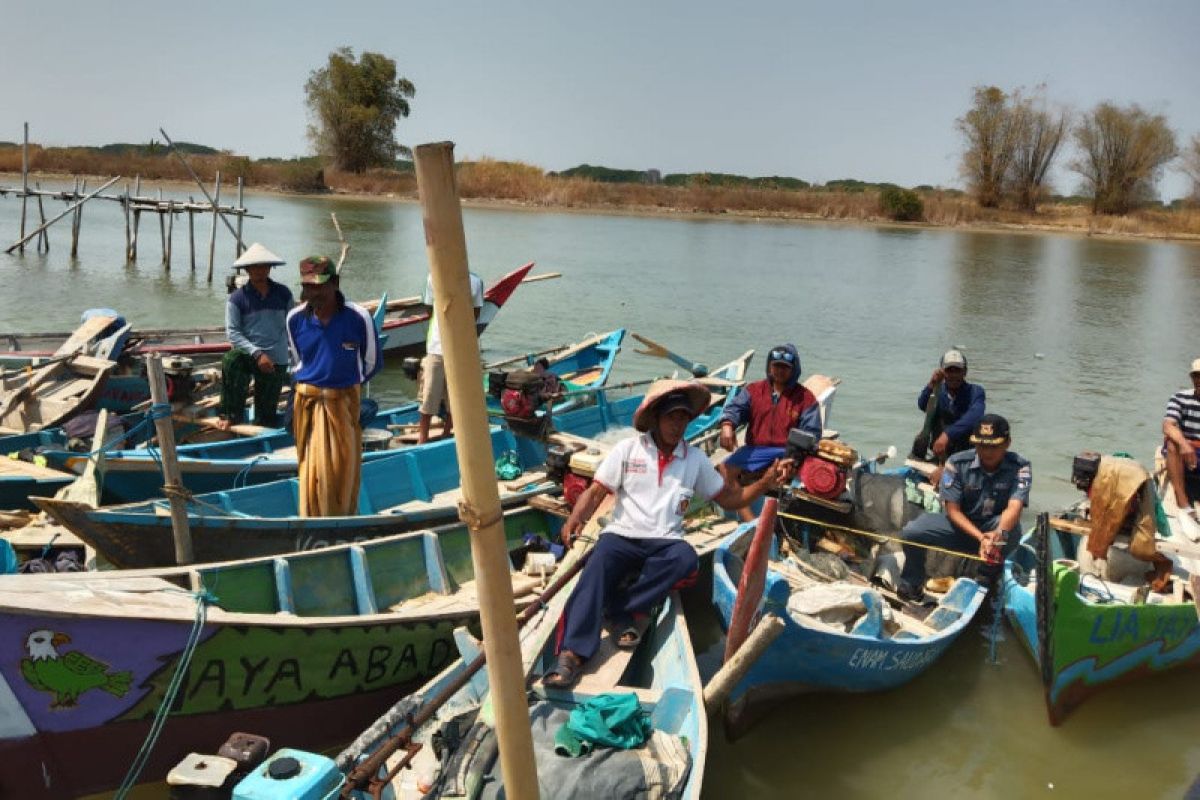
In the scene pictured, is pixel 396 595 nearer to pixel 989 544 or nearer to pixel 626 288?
pixel 989 544

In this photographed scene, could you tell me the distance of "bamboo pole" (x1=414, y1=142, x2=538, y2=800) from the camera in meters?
2.34

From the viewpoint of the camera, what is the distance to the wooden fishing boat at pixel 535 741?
3947 mm

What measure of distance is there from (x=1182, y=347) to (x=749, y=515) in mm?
19367

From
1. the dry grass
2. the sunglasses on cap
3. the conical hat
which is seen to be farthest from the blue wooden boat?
the dry grass

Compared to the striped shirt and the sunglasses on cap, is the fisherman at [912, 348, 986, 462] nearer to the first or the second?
the striped shirt

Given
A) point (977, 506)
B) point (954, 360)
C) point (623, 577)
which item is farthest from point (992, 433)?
point (623, 577)

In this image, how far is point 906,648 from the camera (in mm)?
5852

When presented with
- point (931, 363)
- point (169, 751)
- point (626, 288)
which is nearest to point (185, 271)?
point (626, 288)

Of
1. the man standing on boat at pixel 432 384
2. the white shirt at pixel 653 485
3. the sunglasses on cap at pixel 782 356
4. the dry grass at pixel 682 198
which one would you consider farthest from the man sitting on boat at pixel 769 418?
the dry grass at pixel 682 198

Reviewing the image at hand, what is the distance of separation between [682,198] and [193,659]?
55106mm

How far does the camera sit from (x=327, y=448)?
6.61 metres

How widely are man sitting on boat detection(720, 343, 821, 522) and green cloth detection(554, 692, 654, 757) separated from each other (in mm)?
2826

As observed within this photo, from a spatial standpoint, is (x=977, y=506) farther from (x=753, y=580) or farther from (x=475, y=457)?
(x=475, y=457)

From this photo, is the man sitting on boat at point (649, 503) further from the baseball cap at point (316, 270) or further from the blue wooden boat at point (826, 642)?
the baseball cap at point (316, 270)
